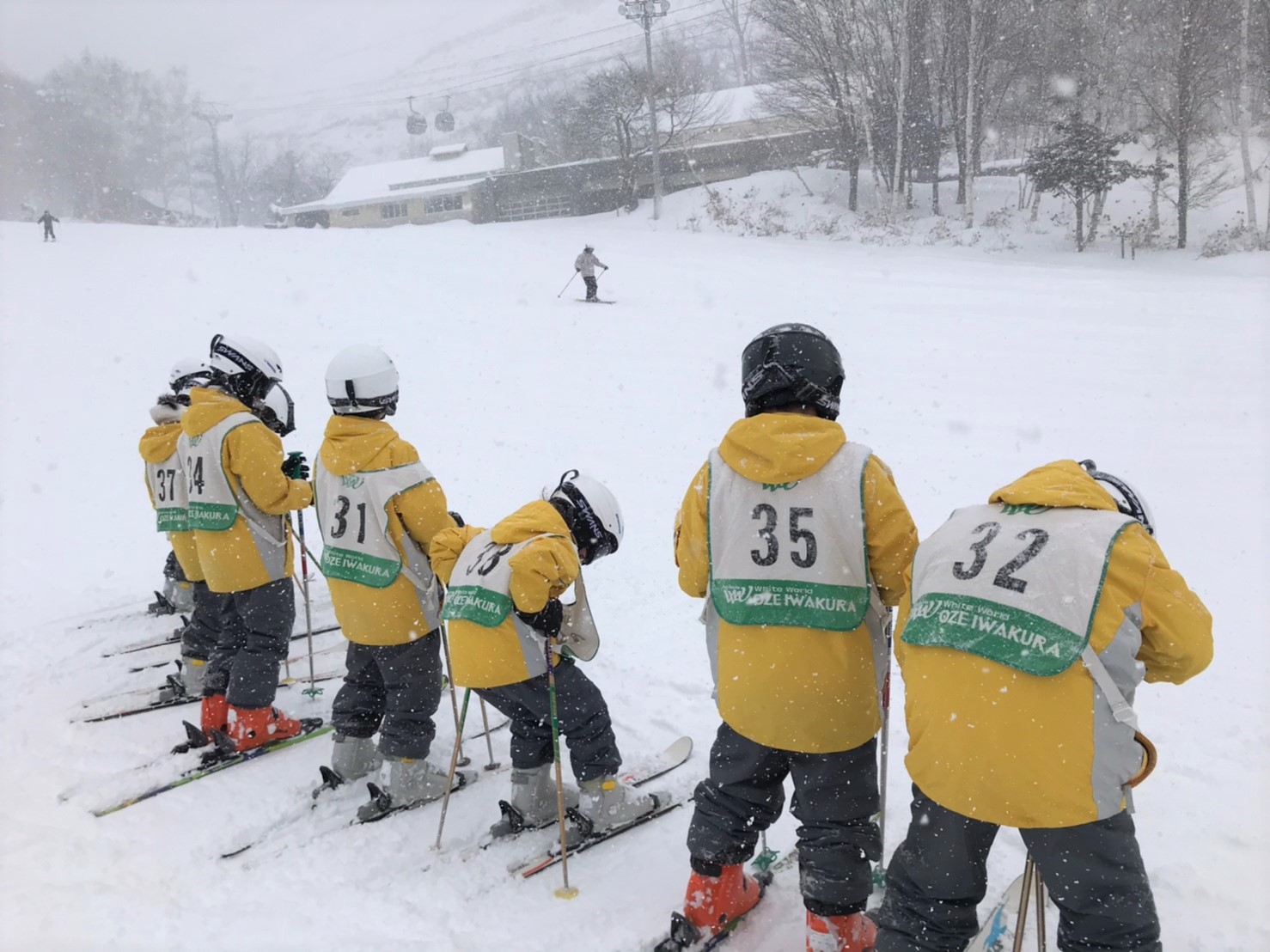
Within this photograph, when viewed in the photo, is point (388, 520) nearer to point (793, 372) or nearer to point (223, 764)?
point (223, 764)

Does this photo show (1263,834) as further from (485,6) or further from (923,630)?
(485,6)

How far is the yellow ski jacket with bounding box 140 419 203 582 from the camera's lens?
527 cm

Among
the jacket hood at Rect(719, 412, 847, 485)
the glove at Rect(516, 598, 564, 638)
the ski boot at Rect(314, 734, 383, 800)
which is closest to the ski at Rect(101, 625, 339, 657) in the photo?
the ski boot at Rect(314, 734, 383, 800)

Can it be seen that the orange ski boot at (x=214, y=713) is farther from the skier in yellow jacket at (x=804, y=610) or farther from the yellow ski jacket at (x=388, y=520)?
the skier in yellow jacket at (x=804, y=610)

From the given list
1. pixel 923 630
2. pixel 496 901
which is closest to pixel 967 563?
pixel 923 630

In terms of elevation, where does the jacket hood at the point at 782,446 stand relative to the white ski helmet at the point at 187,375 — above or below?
below

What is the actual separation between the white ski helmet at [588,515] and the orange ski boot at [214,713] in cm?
241

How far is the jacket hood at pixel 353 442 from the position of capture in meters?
3.79

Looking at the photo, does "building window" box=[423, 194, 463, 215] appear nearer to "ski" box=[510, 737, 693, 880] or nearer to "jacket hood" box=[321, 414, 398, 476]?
"jacket hood" box=[321, 414, 398, 476]

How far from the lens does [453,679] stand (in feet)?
12.0

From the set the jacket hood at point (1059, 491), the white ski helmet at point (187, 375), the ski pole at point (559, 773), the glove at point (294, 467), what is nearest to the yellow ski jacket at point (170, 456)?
the white ski helmet at point (187, 375)

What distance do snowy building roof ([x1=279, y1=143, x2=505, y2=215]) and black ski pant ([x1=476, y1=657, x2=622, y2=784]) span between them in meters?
45.5

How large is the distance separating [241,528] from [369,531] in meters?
1.04

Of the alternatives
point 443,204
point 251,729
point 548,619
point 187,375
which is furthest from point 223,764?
point 443,204
